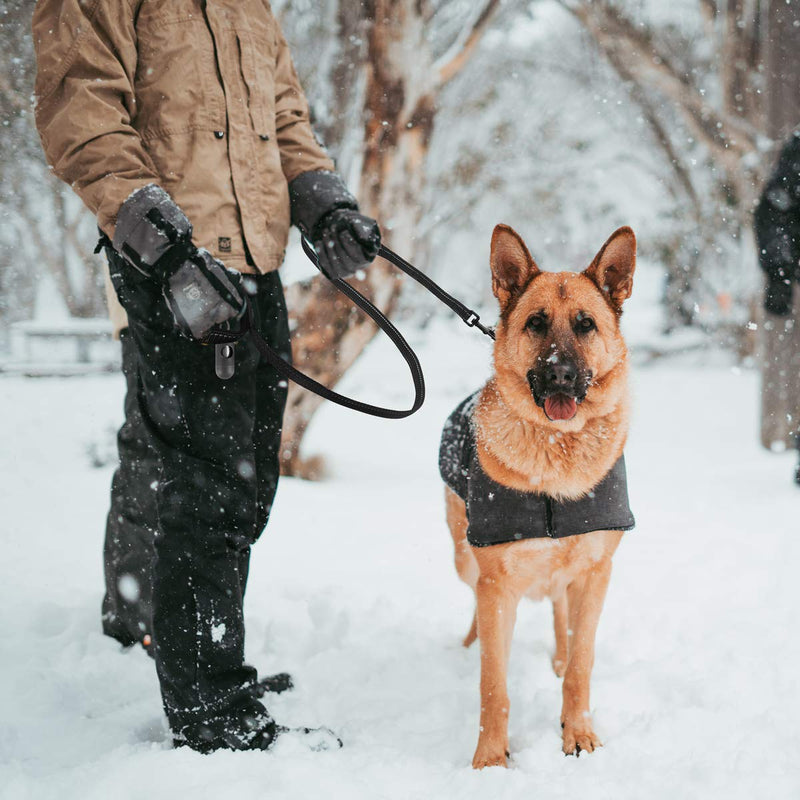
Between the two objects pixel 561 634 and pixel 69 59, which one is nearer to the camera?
pixel 69 59

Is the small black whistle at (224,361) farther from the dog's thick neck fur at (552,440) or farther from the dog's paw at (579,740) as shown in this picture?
the dog's paw at (579,740)

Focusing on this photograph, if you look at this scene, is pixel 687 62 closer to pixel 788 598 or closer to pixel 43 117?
pixel 788 598

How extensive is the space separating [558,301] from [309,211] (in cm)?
87

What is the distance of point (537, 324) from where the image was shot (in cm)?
233

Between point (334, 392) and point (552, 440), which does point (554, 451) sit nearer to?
point (552, 440)

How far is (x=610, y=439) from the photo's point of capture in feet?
7.45

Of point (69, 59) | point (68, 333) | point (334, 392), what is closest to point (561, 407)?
point (334, 392)

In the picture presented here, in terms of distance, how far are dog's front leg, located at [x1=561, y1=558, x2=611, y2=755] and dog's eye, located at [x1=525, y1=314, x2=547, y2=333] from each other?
78cm

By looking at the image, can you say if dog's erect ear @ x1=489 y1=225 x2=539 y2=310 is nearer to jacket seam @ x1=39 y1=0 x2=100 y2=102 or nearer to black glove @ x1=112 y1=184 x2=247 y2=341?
black glove @ x1=112 y1=184 x2=247 y2=341

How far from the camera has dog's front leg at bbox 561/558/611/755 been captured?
213 cm

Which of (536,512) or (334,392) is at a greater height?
(334,392)

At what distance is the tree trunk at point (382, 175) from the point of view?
16.5 feet

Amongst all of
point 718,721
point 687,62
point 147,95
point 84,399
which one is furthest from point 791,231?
point 687,62

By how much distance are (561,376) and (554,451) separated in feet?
0.86
